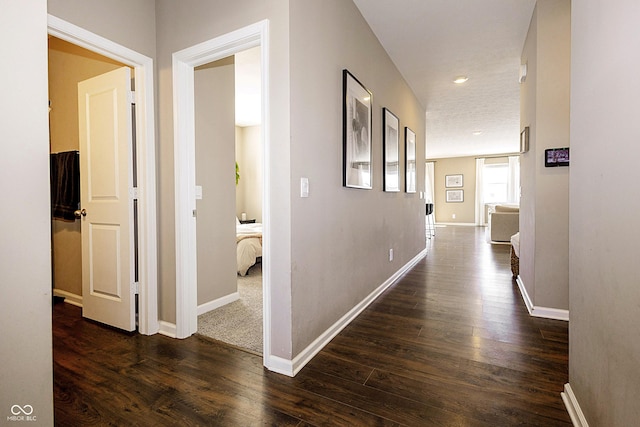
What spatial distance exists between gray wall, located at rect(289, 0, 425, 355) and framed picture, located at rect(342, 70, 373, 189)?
61 millimetres

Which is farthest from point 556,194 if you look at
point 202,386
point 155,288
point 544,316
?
point 155,288

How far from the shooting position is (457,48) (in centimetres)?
343

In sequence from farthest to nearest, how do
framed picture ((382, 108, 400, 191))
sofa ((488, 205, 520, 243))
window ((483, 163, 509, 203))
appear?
window ((483, 163, 509, 203)) < sofa ((488, 205, 520, 243)) < framed picture ((382, 108, 400, 191))

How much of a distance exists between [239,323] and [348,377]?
1.16 meters

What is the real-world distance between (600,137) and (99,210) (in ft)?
10.3

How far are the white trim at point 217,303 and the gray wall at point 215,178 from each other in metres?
0.03

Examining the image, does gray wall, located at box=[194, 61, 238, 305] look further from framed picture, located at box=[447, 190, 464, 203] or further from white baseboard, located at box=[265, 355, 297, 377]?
framed picture, located at box=[447, 190, 464, 203]

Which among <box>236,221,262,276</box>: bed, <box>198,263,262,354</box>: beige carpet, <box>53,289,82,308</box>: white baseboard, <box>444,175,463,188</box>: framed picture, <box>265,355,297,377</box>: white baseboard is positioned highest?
<box>444,175,463,188</box>: framed picture

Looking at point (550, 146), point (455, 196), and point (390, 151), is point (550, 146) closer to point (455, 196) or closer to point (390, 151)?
point (390, 151)

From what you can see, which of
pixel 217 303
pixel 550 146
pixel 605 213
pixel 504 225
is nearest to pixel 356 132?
pixel 550 146

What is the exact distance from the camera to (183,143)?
2232 millimetres

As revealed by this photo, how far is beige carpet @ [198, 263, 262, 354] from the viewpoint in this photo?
2229mm

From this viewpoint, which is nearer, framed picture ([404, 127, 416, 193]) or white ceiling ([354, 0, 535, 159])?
white ceiling ([354, 0, 535, 159])

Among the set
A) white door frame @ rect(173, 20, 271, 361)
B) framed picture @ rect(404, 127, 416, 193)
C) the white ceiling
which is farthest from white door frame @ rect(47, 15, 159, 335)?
framed picture @ rect(404, 127, 416, 193)
